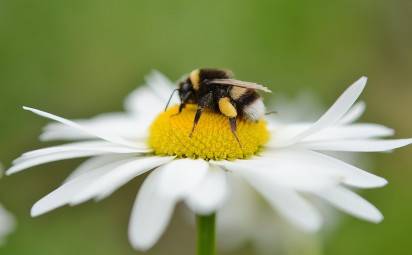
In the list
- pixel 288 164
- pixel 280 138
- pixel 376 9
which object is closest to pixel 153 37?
pixel 376 9

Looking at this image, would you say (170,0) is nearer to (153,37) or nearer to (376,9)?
(153,37)

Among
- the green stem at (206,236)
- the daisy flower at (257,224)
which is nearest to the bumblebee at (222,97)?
the green stem at (206,236)

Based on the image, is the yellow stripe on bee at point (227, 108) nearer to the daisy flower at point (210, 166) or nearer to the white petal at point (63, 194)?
the daisy flower at point (210, 166)

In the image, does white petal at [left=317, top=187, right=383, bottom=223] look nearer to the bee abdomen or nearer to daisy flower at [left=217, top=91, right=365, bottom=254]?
the bee abdomen

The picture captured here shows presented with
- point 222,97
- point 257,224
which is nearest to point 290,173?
point 222,97

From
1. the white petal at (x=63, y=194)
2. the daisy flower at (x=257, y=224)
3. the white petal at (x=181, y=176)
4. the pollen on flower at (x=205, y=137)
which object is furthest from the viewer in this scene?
the daisy flower at (x=257, y=224)

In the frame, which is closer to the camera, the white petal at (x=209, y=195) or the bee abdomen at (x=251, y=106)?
the white petal at (x=209, y=195)
